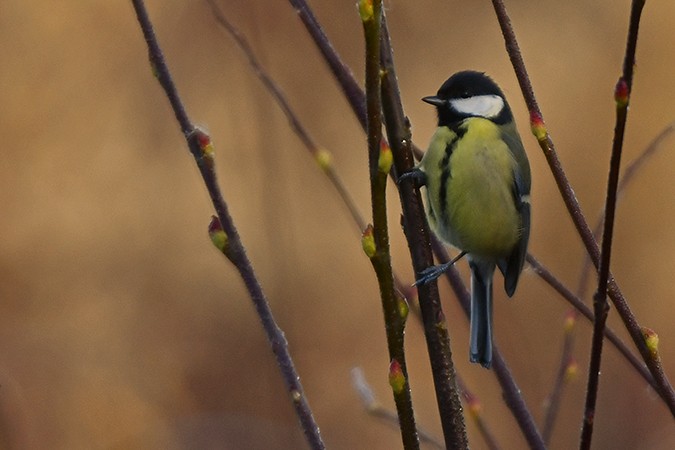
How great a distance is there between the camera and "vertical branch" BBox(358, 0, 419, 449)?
716 mm

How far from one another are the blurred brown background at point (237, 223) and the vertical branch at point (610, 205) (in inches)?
103

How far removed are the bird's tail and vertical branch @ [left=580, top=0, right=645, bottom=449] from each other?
39 centimetres

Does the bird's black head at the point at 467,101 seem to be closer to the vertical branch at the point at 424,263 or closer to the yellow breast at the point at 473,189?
the yellow breast at the point at 473,189

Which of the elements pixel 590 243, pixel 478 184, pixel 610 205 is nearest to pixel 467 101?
pixel 478 184

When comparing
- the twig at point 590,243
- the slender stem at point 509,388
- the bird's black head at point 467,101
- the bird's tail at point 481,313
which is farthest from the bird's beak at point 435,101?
the twig at point 590,243

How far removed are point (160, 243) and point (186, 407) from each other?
23.0 inches

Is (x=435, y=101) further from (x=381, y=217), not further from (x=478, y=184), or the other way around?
(x=381, y=217)

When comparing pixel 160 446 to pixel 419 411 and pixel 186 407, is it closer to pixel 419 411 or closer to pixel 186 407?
pixel 186 407

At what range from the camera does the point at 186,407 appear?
349cm

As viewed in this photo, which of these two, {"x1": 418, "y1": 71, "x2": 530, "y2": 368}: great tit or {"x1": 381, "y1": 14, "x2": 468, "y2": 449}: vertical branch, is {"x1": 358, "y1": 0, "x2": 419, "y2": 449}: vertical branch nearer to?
{"x1": 381, "y1": 14, "x2": 468, "y2": 449}: vertical branch

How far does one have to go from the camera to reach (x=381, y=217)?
2.37 ft

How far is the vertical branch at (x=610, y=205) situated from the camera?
26.9 inches

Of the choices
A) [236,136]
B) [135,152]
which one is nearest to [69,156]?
[135,152]

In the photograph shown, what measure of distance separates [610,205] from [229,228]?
13.5 inches
